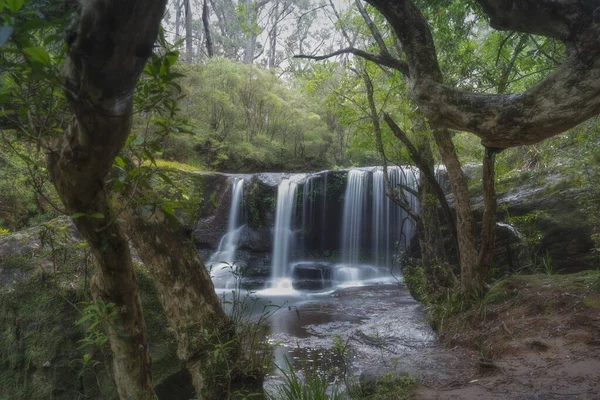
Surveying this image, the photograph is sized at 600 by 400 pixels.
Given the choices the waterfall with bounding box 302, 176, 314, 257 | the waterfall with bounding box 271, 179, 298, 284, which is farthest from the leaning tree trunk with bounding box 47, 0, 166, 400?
the waterfall with bounding box 302, 176, 314, 257

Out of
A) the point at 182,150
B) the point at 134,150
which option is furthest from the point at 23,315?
the point at 182,150

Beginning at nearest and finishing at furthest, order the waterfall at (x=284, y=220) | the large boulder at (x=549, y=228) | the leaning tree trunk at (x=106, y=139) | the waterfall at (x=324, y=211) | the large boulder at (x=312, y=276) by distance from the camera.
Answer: the leaning tree trunk at (x=106, y=139) < the large boulder at (x=549, y=228) < the large boulder at (x=312, y=276) < the waterfall at (x=284, y=220) < the waterfall at (x=324, y=211)

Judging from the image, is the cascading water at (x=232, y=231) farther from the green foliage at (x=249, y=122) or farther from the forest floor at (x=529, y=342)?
the forest floor at (x=529, y=342)

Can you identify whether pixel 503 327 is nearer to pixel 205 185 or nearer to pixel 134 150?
pixel 134 150

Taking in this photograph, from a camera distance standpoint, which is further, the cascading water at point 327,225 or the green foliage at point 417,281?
the cascading water at point 327,225

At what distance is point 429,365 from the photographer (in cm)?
419

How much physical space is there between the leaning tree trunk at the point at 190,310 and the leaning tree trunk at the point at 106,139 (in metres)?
1.13

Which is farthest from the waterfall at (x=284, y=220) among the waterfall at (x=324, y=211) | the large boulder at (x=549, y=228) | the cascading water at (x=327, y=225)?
the large boulder at (x=549, y=228)

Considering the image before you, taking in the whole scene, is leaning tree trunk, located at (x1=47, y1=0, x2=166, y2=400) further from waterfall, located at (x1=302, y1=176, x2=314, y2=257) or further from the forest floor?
waterfall, located at (x1=302, y1=176, x2=314, y2=257)

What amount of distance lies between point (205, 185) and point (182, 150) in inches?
159

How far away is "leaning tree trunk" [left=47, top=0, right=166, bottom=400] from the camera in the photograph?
1.17m

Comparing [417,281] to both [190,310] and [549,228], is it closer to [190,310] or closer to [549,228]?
[549,228]

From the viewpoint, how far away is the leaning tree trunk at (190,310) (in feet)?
11.0

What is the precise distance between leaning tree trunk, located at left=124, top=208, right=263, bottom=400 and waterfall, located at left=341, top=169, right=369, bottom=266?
11305 millimetres
